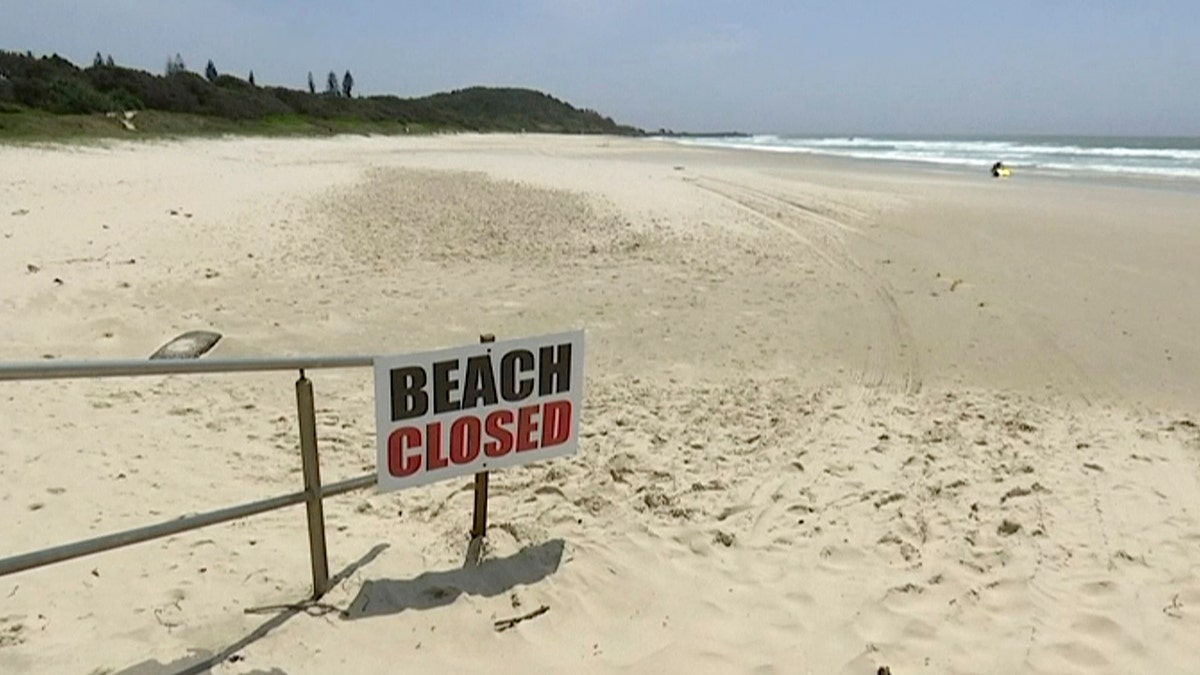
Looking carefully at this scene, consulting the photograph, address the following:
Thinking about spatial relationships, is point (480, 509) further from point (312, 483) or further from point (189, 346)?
point (189, 346)

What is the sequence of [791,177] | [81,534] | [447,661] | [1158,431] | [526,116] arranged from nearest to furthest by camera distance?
[447,661], [81,534], [1158,431], [791,177], [526,116]

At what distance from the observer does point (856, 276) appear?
30.0 feet

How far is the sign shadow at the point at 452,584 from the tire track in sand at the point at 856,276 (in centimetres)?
341

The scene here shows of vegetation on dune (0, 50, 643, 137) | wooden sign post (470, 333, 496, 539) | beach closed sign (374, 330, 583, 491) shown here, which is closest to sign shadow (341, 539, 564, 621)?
wooden sign post (470, 333, 496, 539)

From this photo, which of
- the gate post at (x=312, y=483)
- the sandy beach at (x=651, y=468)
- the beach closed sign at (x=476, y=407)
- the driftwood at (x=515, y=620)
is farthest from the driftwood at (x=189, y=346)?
the driftwood at (x=515, y=620)

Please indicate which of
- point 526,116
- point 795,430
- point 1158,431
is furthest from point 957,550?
point 526,116

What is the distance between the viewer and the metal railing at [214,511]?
1920mm

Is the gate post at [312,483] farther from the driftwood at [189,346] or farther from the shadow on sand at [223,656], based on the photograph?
the driftwood at [189,346]

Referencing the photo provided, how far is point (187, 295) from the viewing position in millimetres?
7234

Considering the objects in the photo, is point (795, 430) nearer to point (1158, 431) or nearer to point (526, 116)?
point (1158, 431)

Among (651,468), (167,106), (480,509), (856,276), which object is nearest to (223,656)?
(480,509)

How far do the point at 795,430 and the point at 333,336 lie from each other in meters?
4.07

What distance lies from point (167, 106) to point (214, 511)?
180 ft

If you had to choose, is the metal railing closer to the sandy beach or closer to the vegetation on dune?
the sandy beach
